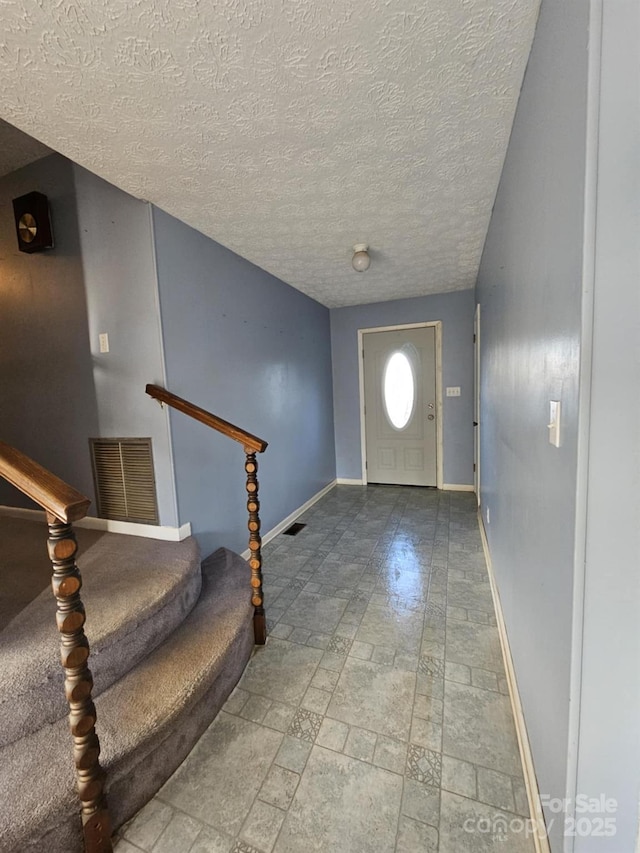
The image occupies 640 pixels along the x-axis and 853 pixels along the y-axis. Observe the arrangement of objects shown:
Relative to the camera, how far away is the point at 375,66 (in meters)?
1.10

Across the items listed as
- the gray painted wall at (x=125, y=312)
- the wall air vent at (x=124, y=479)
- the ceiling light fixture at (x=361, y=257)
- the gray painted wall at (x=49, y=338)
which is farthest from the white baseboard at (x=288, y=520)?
the ceiling light fixture at (x=361, y=257)

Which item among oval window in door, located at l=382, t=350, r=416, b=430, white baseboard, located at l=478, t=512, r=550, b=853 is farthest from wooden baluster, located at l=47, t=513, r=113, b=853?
oval window in door, located at l=382, t=350, r=416, b=430

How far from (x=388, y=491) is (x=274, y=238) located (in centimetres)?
305

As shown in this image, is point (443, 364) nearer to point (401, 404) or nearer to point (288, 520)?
point (401, 404)

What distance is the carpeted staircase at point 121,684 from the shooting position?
3.04 feet

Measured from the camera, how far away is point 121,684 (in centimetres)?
126

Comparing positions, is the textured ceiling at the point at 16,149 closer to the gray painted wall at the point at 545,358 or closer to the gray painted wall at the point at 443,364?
the gray painted wall at the point at 545,358

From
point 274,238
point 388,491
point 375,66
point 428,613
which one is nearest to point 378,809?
point 428,613

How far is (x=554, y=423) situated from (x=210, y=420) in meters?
1.43

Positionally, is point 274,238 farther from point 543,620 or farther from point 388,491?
point 388,491

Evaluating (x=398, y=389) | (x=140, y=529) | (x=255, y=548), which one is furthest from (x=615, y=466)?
(x=398, y=389)

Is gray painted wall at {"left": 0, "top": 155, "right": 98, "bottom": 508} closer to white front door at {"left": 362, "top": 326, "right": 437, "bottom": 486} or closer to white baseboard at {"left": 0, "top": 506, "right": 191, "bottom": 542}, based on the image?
white baseboard at {"left": 0, "top": 506, "right": 191, "bottom": 542}

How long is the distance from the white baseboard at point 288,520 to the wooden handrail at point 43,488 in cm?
181

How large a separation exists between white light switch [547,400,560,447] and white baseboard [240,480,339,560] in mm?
2163
